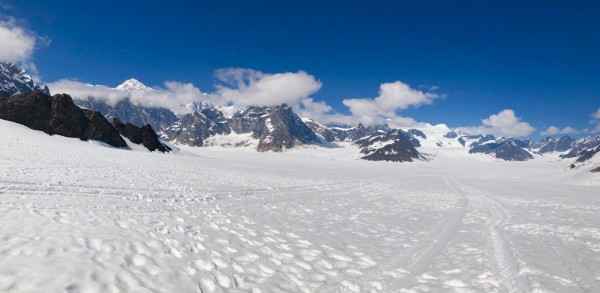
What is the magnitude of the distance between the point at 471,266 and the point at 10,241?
11172mm

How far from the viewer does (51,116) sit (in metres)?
74.9

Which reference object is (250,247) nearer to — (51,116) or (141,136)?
(51,116)

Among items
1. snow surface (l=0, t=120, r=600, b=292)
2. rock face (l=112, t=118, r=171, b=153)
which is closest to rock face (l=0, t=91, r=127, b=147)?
rock face (l=112, t=118, r=171, b=153)

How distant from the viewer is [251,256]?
28.9 feet

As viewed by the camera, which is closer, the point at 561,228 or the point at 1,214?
the point at 1,214

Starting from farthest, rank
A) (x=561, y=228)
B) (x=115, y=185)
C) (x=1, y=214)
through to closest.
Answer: (x=115, y=185) → (x=561, y=228) → (x=1, y=214)

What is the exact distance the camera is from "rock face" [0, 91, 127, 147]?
72688mm

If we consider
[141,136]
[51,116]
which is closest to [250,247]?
[51,116]

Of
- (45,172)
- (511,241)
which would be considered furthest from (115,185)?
(511,241)

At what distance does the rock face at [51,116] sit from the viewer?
238 feet

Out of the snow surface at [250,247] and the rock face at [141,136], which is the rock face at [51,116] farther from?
the snow surface at [250,247]

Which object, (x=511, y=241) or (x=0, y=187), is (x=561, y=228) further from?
(x=0, y=187)

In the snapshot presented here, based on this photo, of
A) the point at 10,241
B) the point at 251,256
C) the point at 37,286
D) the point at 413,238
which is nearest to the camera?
the point at 37,286

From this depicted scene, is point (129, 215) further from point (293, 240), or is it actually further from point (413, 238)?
point (413, 238)
